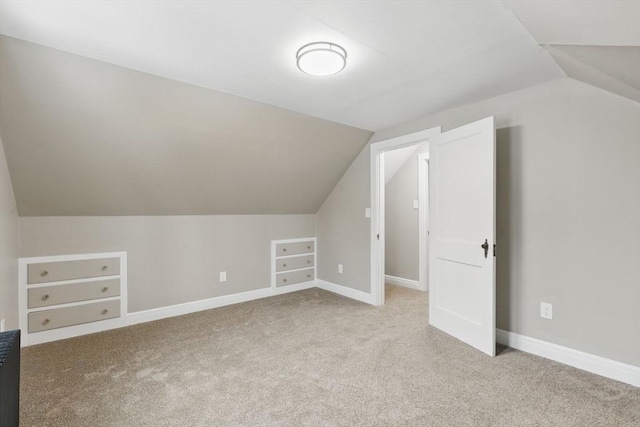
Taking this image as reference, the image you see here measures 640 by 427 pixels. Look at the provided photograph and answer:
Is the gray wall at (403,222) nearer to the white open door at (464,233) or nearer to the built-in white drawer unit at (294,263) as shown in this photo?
the built-in white drawer unit at (294,263)

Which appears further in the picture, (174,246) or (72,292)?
(174,246)

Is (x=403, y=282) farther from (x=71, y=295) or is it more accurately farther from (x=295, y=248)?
(x=71, y=295)

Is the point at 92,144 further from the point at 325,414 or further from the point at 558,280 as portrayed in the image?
the point at 558,280

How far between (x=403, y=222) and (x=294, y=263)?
5.98 feet

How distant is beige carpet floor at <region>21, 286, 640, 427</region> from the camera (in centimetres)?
176

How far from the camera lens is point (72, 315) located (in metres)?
2.93

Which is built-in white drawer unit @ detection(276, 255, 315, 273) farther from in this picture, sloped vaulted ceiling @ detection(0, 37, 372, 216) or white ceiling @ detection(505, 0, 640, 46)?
white ceiling @ detection(505, 0, 640, 46)

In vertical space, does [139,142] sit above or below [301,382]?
above

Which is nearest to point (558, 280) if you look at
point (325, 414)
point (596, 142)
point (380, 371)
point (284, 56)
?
point (596, 142)

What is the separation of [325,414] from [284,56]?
2.18 meters

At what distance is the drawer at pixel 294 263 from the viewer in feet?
14.5

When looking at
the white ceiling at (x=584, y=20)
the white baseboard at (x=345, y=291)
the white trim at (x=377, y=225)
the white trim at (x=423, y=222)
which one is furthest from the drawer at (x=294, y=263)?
the white ceiling at (x=584, y=20)

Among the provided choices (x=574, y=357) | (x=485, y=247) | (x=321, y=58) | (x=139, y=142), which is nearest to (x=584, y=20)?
Answer: (x=321, y=58)

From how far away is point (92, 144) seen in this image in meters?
2.56
